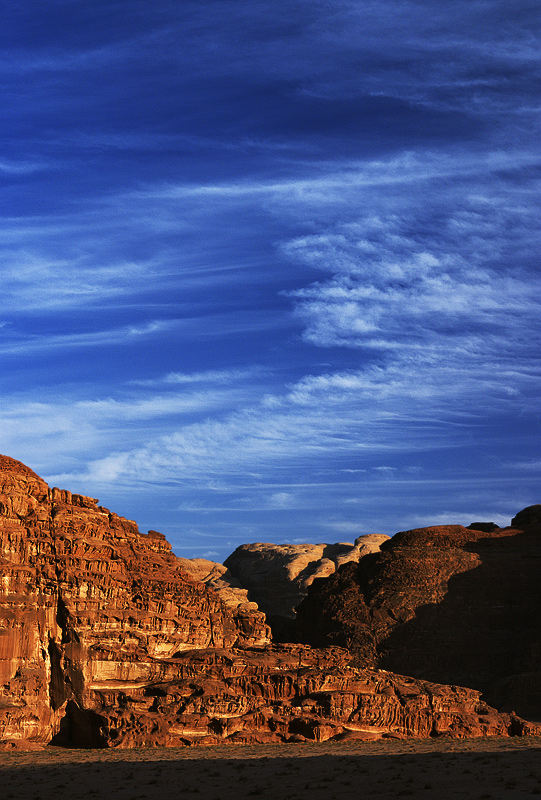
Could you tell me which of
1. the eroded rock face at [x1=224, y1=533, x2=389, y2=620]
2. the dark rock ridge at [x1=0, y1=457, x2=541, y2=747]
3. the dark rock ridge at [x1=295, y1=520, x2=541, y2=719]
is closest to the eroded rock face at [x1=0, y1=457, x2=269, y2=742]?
the dark rock ridge at [x1=0, y1=457, x2=541, y2=747]

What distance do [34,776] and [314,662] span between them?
23.1 metres

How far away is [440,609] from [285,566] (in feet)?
138

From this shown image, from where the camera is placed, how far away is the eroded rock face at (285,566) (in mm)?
126812

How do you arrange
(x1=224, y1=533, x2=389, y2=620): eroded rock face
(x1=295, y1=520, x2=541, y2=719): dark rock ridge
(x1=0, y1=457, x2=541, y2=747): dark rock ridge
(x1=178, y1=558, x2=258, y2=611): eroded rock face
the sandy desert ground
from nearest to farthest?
1. the sandy desert ground
2. (x1=0, y1=457, x2=541, y2=747): dark rock ridge
3. (x1=295, y1=520, x2=541, y2=719): dark rock ridge
4. (x1=178, y1=558, x2=258, y2=611): eroded rock face
5. (x1=224, y1=533, x2=389, y2=620): eroded rock face

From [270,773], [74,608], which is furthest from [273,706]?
[270,773]

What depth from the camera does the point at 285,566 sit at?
438 ft

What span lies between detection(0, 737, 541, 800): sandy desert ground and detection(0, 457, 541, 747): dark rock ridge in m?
2.69

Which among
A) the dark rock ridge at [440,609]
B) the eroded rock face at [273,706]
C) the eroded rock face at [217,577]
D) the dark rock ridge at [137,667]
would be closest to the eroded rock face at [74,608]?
the dark rock ridge at [137,667]

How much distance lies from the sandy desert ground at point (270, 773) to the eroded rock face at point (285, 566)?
81.1 metres

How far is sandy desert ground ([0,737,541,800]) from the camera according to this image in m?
28.5

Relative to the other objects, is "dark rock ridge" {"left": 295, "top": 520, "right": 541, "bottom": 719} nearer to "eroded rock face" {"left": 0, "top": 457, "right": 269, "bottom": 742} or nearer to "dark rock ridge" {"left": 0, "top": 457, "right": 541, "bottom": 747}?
"dark rock ridge" {"left": 0, "top": 457, "right": 541, "bottom": 747}

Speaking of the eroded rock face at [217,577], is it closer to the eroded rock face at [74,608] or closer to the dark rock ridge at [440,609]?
the dark rock ridge at [440,609]

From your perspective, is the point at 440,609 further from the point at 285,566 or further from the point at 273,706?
the point at 273,706

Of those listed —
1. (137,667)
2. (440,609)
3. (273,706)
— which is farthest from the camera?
(440,609)
